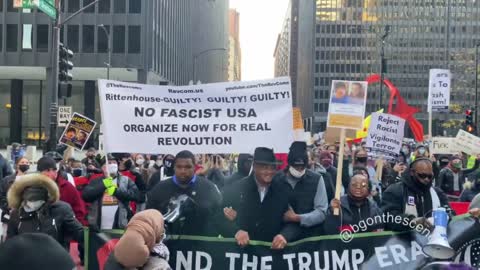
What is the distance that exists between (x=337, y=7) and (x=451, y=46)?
2407 centimetres

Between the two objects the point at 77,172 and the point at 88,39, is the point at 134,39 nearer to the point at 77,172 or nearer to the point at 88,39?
the point at 88,39

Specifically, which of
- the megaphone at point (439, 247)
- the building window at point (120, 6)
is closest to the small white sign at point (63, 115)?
the megaphone at point (439, 247)

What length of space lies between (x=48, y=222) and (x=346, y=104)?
332 centimetres

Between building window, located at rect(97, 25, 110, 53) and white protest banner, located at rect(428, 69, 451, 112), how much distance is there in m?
34.5

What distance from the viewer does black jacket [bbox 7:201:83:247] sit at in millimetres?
4934

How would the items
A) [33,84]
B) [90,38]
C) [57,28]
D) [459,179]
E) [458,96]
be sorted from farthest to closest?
[458,96] → [33,84] → [90,38] → [57,28] → [459,179]

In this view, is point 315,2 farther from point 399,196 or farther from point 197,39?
point 399,196

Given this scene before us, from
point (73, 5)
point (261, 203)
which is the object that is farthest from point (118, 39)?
point (261, 203)

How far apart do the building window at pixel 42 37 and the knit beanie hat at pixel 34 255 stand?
48599 millimetres

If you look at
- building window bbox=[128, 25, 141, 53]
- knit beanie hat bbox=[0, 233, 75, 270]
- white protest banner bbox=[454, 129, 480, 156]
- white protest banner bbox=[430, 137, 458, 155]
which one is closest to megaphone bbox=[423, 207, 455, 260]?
knit beanie hat bbox=[0, 233, 75, 270]

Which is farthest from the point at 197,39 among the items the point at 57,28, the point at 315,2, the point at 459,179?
the point at 459,179

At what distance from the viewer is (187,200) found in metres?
5.40

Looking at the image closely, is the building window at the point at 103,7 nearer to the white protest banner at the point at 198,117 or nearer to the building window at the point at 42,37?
the building window at the point at 42,37

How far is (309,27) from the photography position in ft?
472
